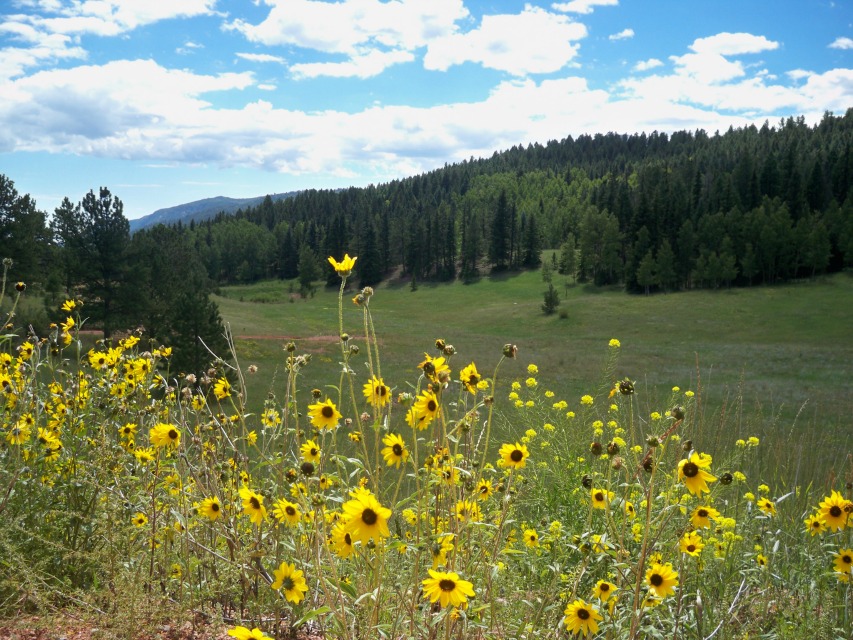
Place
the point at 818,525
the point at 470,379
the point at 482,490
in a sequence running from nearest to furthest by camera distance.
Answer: the point at 470,379
the point at 482,490
the point at 818,525

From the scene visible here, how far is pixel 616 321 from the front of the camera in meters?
46.0

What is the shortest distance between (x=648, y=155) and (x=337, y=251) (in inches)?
3323

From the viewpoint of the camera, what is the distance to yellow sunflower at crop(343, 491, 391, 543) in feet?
5.07

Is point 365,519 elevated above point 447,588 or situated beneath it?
elevated above

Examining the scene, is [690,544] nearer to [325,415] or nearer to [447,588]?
[447,588]

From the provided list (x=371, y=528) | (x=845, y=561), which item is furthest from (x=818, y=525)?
(x=371, y=528)

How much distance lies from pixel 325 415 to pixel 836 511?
2.15m

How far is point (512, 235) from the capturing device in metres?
79.2

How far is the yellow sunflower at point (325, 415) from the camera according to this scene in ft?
6.74

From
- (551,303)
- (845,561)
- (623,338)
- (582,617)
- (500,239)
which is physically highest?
(500,239)

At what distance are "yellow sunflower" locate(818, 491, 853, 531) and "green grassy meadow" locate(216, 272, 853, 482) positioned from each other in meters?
1.66

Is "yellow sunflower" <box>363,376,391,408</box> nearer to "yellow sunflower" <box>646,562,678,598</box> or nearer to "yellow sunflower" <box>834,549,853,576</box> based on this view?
"yellow sunflower" <box>646,562,678,598</box>

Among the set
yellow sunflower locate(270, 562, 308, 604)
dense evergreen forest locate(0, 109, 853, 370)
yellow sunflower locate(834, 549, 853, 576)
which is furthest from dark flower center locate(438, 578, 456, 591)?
A: dense evergreen forest locate(0, 109, 853, 370)

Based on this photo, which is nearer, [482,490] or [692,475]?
[692,475]
